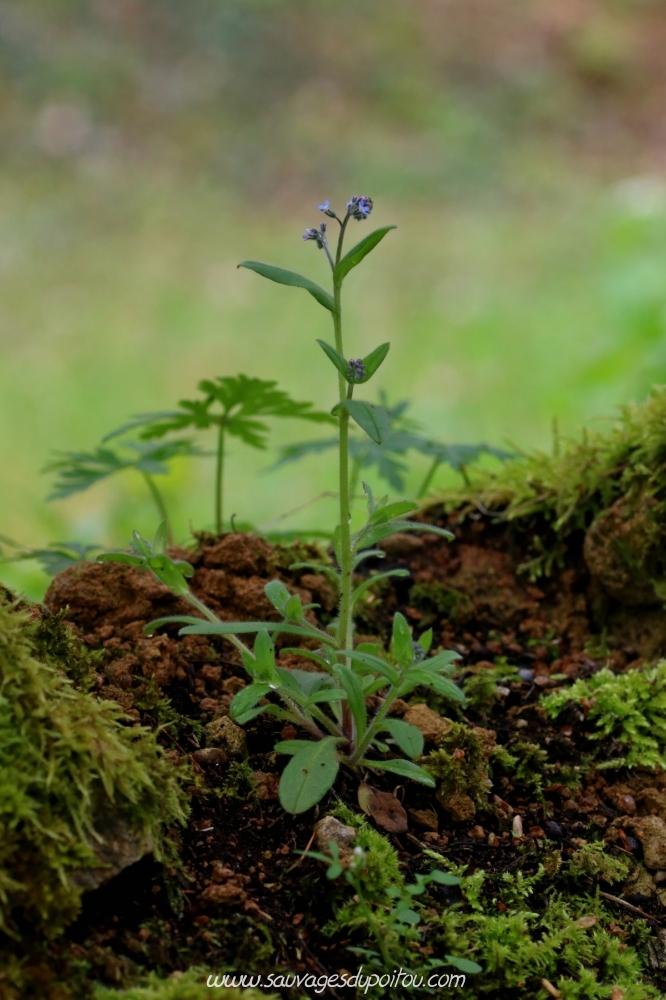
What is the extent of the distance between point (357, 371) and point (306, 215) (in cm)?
726

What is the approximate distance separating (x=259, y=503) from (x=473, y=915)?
356 centimetres

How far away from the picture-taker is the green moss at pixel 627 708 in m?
2.04

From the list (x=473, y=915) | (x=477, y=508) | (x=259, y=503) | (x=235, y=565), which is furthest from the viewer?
(x=259, y=503)

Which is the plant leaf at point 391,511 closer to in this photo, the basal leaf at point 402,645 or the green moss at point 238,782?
the basal leaf at point 402,645

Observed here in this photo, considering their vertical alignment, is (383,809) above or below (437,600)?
below

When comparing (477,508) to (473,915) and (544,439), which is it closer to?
(473,915)

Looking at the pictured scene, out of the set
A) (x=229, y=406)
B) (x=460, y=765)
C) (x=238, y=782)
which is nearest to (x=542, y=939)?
(x=460, y=765)

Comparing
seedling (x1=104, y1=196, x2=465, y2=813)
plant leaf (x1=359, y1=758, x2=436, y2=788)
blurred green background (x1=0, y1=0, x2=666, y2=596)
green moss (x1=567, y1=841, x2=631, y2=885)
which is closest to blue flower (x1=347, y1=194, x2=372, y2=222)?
seedling (x1=104, y1=196, x2=465, y2=813)

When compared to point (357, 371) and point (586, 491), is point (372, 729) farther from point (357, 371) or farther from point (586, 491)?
point (586, 491)

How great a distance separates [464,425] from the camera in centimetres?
536

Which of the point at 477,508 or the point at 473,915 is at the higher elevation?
the point at 477,508

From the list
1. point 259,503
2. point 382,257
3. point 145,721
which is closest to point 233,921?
point 145,721

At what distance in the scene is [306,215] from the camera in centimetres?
843

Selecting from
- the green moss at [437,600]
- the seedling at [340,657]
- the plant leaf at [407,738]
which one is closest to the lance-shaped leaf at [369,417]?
the seedling at [340,657]
